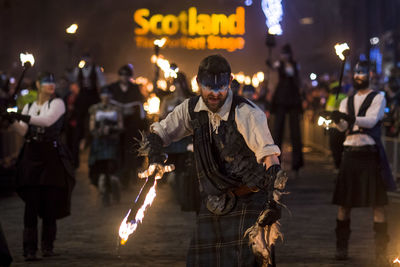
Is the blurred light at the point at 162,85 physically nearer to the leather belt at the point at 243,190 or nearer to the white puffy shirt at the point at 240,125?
the white puffy shirt at the point at 240,125

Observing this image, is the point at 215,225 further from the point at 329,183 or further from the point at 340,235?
the point at 329,183

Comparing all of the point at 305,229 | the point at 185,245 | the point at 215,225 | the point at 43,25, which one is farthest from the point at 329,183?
the point at 43,25

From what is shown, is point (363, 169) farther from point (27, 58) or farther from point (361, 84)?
point (27, 58)

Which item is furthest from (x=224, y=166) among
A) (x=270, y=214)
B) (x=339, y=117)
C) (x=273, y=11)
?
(x=273, y=11)

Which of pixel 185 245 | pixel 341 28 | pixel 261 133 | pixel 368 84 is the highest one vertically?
pixel 341 28

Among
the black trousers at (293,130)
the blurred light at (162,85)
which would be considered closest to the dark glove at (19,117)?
the blurred light at (162,85)

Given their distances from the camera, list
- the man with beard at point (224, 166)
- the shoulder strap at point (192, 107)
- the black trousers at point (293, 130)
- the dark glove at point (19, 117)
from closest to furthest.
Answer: the man with beard at point (224, 166), the shoulder strap at point (192, 107), the dark glove at point (19, 117), the black trousers at point (293, 130)

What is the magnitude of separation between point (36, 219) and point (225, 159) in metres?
3.91

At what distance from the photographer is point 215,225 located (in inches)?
254

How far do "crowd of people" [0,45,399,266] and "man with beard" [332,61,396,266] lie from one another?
0.01 meters

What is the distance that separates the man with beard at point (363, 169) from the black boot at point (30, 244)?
313 cm

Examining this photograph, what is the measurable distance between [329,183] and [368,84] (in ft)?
26.7

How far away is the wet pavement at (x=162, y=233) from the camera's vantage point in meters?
9.43

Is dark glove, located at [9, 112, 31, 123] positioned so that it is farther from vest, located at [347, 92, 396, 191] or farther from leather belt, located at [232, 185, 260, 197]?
leather belt, located at [232, 185, 260, 197]
